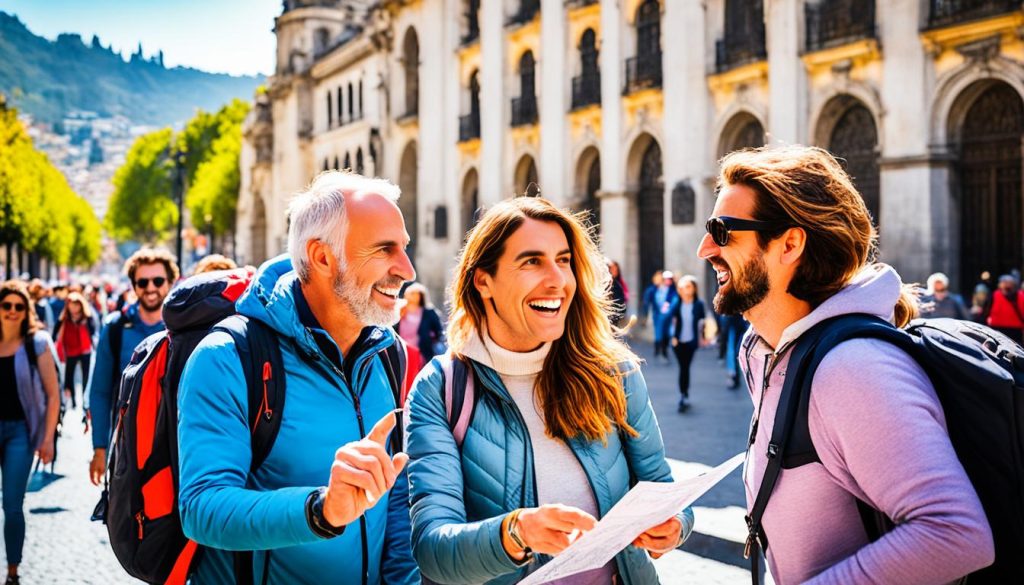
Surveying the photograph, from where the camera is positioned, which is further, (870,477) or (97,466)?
(97,466)

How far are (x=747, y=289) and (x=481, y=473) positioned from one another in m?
0.88

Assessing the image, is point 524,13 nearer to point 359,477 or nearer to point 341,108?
point 341,108

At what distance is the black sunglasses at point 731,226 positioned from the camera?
242cm

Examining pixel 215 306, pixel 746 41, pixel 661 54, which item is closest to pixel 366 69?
pixel 661 54

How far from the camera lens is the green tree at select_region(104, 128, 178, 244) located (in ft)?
307

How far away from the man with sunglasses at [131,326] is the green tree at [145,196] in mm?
90163

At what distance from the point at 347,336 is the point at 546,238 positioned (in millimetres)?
666

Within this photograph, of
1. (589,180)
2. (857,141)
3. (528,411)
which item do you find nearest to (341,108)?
(589,180)

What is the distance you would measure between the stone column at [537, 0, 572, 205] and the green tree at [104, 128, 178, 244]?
233ft

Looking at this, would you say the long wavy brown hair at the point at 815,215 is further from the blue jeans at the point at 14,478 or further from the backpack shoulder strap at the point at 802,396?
the blue jeans at the point at 14,478

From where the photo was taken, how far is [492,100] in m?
31.5

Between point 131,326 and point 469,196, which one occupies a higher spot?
point 469,196

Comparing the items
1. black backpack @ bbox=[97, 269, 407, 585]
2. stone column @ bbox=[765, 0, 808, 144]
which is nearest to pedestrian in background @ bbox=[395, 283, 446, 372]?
black backpack @ bbox=[97, 269, 407, 585]

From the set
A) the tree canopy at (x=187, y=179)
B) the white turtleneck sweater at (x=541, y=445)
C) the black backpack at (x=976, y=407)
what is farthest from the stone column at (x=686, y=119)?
the tree canopy at (x=187, y=179)
